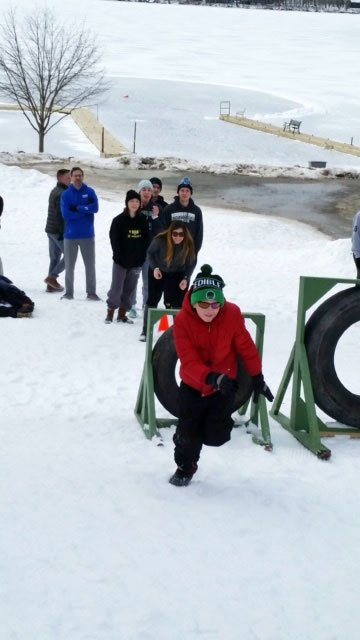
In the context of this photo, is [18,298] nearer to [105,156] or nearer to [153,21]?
[105,156]

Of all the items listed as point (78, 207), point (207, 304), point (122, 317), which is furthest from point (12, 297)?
point (207, 304)

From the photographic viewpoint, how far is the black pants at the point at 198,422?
4.85 meters

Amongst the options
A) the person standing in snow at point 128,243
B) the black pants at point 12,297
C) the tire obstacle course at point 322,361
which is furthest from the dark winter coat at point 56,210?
the tire obstacle course at point 322,361

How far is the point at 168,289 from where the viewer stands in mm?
8336

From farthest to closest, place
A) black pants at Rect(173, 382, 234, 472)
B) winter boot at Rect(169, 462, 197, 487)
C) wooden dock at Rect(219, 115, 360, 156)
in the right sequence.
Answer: wooden dock at Rect(219, 115, 360, 156), winter boot at Rect(169, 462, 197, 487), black pants at Rect(173, 382, 234, 472)

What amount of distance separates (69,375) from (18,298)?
222 cm

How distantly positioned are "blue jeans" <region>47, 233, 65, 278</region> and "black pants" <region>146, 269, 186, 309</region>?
8.60 feet

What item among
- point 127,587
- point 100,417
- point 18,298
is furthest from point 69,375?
point 127,587

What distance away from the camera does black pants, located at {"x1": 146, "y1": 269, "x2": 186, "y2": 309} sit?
8.31 m

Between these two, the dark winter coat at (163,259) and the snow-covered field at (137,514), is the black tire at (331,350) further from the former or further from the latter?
the dark winter coat at (163,259)

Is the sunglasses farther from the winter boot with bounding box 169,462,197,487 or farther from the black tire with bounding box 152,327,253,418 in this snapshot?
the black tire with bounding box 152,327,253,418

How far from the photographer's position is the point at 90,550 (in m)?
4.11

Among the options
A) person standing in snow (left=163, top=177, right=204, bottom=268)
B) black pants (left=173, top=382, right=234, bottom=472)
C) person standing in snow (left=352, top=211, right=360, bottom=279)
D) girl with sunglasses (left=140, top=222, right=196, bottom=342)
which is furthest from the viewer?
person standing in snow (left=352, top=211, right=360, bottom=279)

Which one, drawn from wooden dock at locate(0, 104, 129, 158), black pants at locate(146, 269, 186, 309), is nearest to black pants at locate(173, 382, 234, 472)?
black pants at locate(146, 269, 186, 309)
